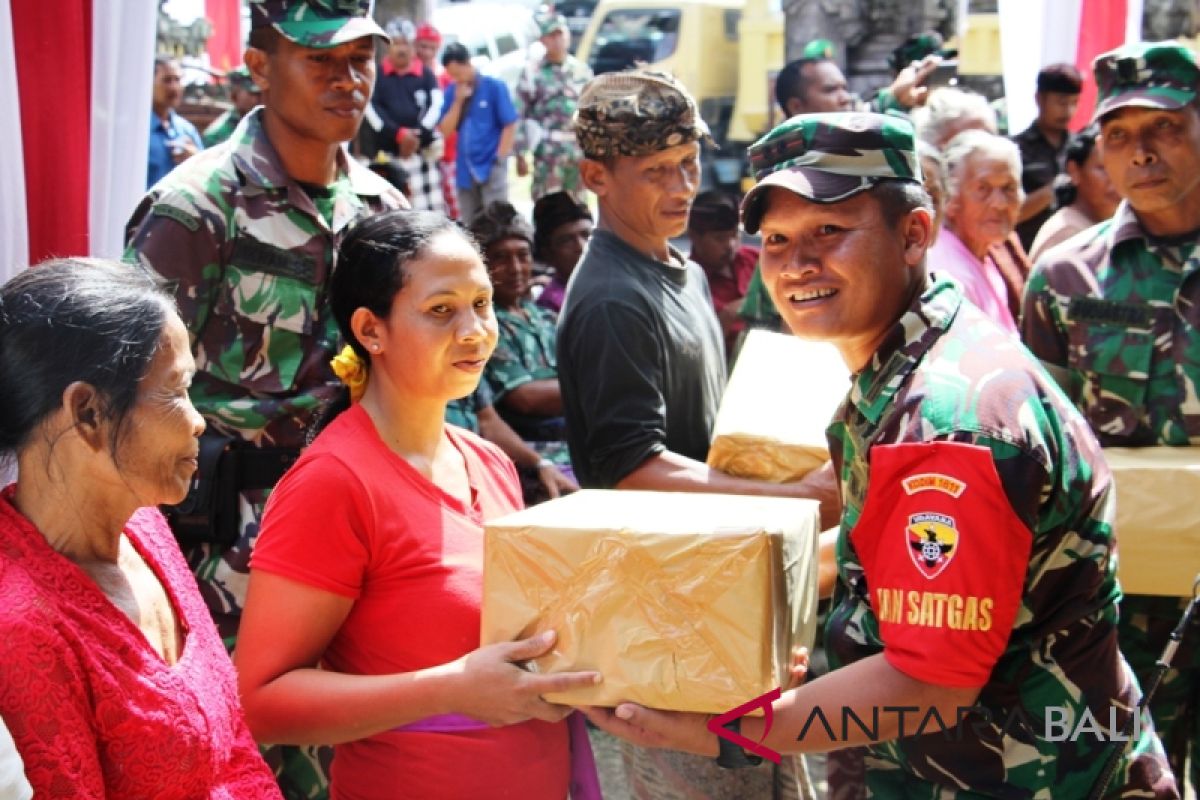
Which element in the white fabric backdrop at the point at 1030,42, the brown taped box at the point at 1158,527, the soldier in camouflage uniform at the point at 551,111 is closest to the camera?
the brown taped box at the point at 1158,527

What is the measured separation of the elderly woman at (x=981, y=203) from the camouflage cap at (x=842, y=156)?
8.25 feet

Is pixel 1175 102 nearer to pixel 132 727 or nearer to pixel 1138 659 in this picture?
pixel 1138 659

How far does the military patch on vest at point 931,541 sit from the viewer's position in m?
1.91

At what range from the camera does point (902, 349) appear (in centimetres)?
216

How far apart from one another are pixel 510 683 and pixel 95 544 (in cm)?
68

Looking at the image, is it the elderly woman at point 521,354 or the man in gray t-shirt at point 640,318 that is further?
the elderly woman at point 521,354

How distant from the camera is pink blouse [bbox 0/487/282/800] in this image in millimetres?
1688

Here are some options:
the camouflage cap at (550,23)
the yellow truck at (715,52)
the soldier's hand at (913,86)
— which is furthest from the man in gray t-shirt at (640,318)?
the yellow truck at (715,52)

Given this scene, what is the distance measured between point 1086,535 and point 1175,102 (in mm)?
2002

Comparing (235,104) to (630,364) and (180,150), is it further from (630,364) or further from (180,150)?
(630,364)

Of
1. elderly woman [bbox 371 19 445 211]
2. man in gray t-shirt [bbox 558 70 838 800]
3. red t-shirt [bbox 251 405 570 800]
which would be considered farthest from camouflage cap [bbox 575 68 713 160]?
elderly woman [bbox 371 19 445 211]

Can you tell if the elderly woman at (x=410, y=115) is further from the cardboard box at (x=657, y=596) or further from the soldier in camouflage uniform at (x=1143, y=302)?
the cardboard box at (x=657, y=596)

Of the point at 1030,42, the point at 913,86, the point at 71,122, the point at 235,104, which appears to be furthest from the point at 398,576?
the point at 235,104

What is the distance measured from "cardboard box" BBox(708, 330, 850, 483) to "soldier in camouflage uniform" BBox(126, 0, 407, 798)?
3.44 ft
